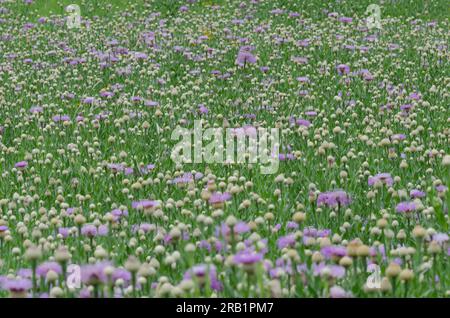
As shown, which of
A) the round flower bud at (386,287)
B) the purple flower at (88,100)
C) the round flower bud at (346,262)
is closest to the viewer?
the round flower bud at (386,287)

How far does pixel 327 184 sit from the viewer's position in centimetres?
495

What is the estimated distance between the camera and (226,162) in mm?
5516

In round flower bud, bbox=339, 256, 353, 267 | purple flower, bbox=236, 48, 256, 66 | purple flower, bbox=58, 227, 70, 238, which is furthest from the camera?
purple flower, bbox=236, 48, 256, 66

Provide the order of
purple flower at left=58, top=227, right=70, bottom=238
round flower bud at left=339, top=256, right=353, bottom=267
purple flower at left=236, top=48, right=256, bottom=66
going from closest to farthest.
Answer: round flower bud at left=339, top=256, right=353, bottom=267 → purple flower at left=58, top=227, right=70, bottom=238 → purple flower at left=236, top=48, right=256, bottom=66

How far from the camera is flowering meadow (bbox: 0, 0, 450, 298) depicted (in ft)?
10.2

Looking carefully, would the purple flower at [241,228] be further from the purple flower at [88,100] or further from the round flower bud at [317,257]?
the purple flower at [88,100]

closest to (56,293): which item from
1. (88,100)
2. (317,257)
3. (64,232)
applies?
(317,257)

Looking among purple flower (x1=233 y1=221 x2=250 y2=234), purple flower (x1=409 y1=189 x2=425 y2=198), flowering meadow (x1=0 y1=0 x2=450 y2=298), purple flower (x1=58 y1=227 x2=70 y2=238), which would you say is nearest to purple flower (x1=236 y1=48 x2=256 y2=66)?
flowering meadow (x1=0 y1=0 x2=450 y2=298)

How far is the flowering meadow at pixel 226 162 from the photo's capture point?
3.12 m

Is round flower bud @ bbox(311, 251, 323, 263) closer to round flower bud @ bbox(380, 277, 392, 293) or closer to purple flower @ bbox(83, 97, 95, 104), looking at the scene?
round flower bud @ bbox(380, 277, 392, 293)

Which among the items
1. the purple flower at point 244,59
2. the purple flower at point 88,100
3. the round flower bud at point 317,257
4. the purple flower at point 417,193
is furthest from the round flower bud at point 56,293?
the purple flower at point 244,59

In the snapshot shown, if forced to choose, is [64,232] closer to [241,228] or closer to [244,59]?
[241,228]
